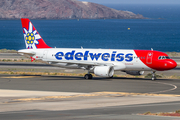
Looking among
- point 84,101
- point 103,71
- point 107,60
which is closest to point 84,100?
point 84,101

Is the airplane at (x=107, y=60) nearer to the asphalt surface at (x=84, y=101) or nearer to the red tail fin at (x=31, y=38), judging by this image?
the red tail fin at (x=31, y=38)

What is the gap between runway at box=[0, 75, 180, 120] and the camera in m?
23.7

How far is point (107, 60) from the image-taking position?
164ft

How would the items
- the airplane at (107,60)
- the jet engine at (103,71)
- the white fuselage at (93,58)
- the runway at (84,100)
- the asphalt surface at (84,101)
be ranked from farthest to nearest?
the white fuselage at (93,58)
the airplane at (107,60)
the jet engine at (103,71)
the runway at (84,100)
the asphalt surface at (84,101)

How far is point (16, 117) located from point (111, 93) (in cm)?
1613

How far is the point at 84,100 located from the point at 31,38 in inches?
1097

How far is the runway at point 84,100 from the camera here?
23.7m

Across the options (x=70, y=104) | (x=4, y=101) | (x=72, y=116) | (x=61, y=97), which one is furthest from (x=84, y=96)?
(x=72, y=116)

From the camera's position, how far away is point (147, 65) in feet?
159

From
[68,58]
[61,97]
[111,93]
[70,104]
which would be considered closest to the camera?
[70,104]

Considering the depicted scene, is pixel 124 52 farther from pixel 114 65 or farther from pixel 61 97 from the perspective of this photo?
pixel 61 97

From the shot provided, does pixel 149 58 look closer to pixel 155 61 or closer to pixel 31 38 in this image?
pixel 155 61

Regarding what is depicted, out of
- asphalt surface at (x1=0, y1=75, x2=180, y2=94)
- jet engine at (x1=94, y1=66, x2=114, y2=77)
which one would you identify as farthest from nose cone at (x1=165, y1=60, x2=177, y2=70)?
jet engine at (x1=94, y1=66, x2=114, y2=77)

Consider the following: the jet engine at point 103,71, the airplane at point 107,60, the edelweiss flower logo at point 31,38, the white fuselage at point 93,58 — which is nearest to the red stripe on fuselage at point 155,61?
the airplane at point 107,60
